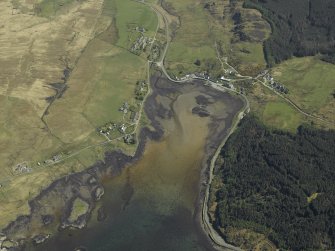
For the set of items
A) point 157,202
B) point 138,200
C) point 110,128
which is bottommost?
point 138,200

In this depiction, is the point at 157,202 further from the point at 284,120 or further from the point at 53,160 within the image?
the point at 284,120

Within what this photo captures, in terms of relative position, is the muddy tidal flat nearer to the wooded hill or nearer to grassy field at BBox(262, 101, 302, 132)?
the wooded hill

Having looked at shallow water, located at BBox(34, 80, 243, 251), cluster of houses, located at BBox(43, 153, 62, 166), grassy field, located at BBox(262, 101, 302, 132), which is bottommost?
shallow water, located at BBox(34, 80, 243, 251)

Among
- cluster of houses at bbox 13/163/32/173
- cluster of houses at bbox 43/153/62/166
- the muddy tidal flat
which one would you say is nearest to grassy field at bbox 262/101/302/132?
the muddy tidal flat

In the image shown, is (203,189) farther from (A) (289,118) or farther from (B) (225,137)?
(A) (289,118)

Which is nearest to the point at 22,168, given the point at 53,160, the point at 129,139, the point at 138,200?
the point at 53,160

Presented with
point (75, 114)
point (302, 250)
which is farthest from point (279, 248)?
point (75, 114)
